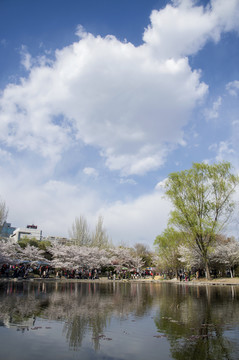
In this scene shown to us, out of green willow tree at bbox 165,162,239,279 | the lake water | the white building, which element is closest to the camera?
the lake water

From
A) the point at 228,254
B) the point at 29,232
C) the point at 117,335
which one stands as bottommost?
the point at 117,335

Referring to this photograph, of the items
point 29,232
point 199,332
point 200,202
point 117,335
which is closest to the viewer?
point 117,335

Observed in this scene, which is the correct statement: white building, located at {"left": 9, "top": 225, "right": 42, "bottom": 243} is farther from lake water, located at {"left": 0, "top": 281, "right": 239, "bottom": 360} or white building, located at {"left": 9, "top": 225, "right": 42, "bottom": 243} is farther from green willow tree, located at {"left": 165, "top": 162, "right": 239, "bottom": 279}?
lake water, located at {"left": 0, "top": 281, "right": 239, "bottom": 360}

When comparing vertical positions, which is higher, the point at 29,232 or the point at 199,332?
the point at 29,232

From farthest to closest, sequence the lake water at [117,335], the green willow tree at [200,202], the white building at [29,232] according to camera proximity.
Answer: the white building at [29,232]
the green willow tree at [200,202]
the lake water at [117,335]

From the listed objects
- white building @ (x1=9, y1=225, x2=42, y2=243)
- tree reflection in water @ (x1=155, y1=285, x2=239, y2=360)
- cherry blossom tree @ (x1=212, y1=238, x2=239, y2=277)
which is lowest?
tree reflection in water @ (x1=155, y1=285, x2=239, y2=360)

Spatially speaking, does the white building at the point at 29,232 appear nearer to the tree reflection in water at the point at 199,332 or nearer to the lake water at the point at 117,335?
the lake water at the point at 117,335

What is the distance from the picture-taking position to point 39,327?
25.0 ft

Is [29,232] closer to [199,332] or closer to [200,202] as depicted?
[200,202]

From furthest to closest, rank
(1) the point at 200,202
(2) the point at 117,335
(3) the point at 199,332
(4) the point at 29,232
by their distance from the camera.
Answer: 1. (4) the point at 29,232
2. (1) the point at 200,202
3. (3) the point at 199,332
4. (2) the point at 117,335

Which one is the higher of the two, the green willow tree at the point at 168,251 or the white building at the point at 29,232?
the white building at the point at 29,232

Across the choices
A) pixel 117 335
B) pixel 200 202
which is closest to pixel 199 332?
pixel 117 335

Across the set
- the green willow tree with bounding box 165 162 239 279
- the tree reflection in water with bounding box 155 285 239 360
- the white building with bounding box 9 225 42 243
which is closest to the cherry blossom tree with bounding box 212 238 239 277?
the green willow tree with bounding box 165 162 239 279

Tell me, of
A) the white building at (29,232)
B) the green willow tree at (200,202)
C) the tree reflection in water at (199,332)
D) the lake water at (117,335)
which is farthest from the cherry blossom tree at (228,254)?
the white building at (29,232)
